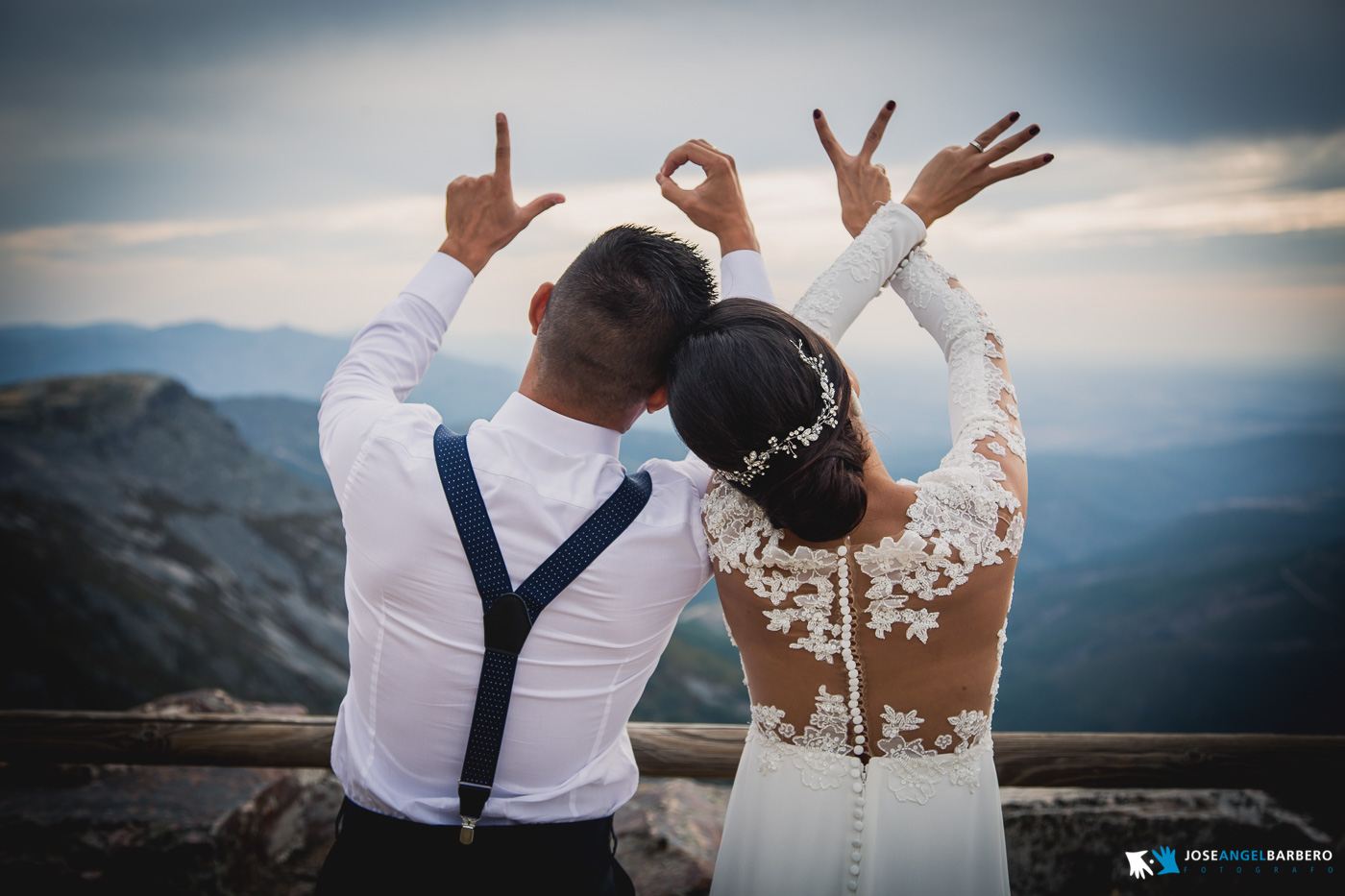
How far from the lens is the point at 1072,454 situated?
3077 cm

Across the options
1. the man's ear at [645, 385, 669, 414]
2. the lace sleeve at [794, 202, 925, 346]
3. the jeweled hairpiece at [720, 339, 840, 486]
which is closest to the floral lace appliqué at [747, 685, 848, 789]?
the jeweled hairpiece at [720, 339, 840, 486]

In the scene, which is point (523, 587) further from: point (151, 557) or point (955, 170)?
point (151, 557)

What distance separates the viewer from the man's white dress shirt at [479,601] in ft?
4.45

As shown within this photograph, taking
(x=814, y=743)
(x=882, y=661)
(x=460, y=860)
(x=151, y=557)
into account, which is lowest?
(x=151, y=557)

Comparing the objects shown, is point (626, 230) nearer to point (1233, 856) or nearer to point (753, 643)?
point (753, 643)

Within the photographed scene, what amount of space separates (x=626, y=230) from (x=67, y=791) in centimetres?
383

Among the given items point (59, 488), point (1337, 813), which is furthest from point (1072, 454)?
point (59, 488)

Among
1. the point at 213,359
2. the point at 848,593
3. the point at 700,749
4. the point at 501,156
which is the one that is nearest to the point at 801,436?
the point at 848,593

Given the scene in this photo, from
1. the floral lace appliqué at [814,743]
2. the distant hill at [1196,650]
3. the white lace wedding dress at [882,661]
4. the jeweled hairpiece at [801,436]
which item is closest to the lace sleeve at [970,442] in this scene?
the white lace wedding dress at [882,661]

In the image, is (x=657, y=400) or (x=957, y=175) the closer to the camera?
(x=657, y=400)

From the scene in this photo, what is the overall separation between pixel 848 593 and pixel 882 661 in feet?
0.55

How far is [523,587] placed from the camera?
1352 mm

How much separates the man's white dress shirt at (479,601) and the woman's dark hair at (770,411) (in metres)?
0.24

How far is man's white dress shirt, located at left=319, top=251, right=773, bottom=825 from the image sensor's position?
4.45ft
